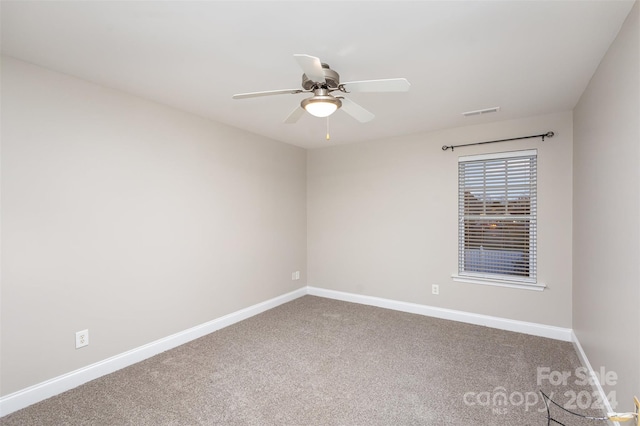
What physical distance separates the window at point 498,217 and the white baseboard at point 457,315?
482 millimetres

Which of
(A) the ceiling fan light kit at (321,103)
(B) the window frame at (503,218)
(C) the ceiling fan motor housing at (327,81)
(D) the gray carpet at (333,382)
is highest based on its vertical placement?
(C) the ceiling fan motor housing at (327,81)

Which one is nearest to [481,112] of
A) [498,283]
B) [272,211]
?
[498,283]

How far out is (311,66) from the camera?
1.69 metres

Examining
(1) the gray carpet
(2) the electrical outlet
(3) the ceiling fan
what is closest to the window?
(1) the gray carpet

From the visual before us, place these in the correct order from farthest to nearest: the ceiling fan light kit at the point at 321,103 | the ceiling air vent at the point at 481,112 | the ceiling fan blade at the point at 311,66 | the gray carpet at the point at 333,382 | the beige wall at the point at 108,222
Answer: the ceiling air vent at the point at 481,112 < the beige wall at the point at 108,222 < the gray carpet at the point at 333,382 < the ceiling fan light kit at the point at 321,103 < the ceiling fan blade at the point at 311,66

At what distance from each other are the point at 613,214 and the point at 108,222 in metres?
3.74

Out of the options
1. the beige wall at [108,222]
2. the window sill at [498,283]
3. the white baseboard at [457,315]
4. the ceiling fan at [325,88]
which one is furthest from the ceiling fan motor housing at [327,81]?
the white baseboard at [457,315]

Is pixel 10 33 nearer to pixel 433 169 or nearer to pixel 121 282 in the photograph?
pixel 121 282

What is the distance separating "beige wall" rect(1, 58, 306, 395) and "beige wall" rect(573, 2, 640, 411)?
3504mm

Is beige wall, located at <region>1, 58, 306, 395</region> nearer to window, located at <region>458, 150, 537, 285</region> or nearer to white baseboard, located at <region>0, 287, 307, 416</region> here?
white baseboard, located at <region>0, 287, 307, 416</region>

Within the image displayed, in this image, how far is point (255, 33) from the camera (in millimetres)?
1875

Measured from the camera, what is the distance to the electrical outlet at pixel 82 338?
2482 millimetres

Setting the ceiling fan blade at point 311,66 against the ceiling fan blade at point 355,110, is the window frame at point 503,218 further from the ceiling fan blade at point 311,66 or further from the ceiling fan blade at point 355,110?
the ceiling fan blade at point 311,66

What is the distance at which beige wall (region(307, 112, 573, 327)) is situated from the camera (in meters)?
3.36
